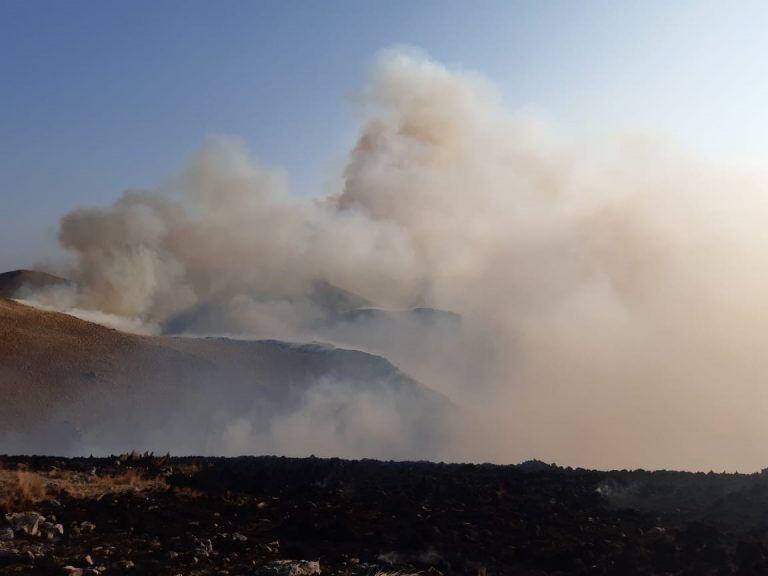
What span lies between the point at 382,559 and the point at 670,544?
581 centimetres

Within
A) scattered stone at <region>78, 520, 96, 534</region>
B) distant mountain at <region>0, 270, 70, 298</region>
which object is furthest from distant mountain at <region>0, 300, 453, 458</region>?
scattered stone at <region>78, 520, 96, 534</region>

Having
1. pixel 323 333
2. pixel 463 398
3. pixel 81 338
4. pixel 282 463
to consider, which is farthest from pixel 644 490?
pixel 323 333

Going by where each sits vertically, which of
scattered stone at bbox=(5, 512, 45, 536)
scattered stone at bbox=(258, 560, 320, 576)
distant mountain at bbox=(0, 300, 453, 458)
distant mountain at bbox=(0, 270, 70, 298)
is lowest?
scattered stone at bbox=(258, 560, 320, 576)

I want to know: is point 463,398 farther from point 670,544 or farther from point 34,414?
point 670,544

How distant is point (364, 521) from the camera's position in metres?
13.9

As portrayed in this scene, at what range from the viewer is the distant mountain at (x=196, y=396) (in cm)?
4759

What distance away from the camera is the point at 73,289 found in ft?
233

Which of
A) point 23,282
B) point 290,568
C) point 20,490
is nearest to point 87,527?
point 20,490

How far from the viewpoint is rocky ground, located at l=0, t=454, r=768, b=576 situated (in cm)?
1040

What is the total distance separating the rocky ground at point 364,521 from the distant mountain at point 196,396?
96.9 feet

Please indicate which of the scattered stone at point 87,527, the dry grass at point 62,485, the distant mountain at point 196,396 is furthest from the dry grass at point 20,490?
the distant mountain at point 196,396

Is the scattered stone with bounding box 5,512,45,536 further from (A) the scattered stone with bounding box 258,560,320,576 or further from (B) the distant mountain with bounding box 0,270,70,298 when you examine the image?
(B) the distant mountain with bounding box 0,270,70,298

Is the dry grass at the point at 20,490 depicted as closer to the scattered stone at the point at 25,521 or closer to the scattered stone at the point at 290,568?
the scattered stone at the point at 25,521

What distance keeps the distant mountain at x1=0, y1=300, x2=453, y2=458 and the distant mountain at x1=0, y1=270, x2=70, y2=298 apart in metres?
21.5
